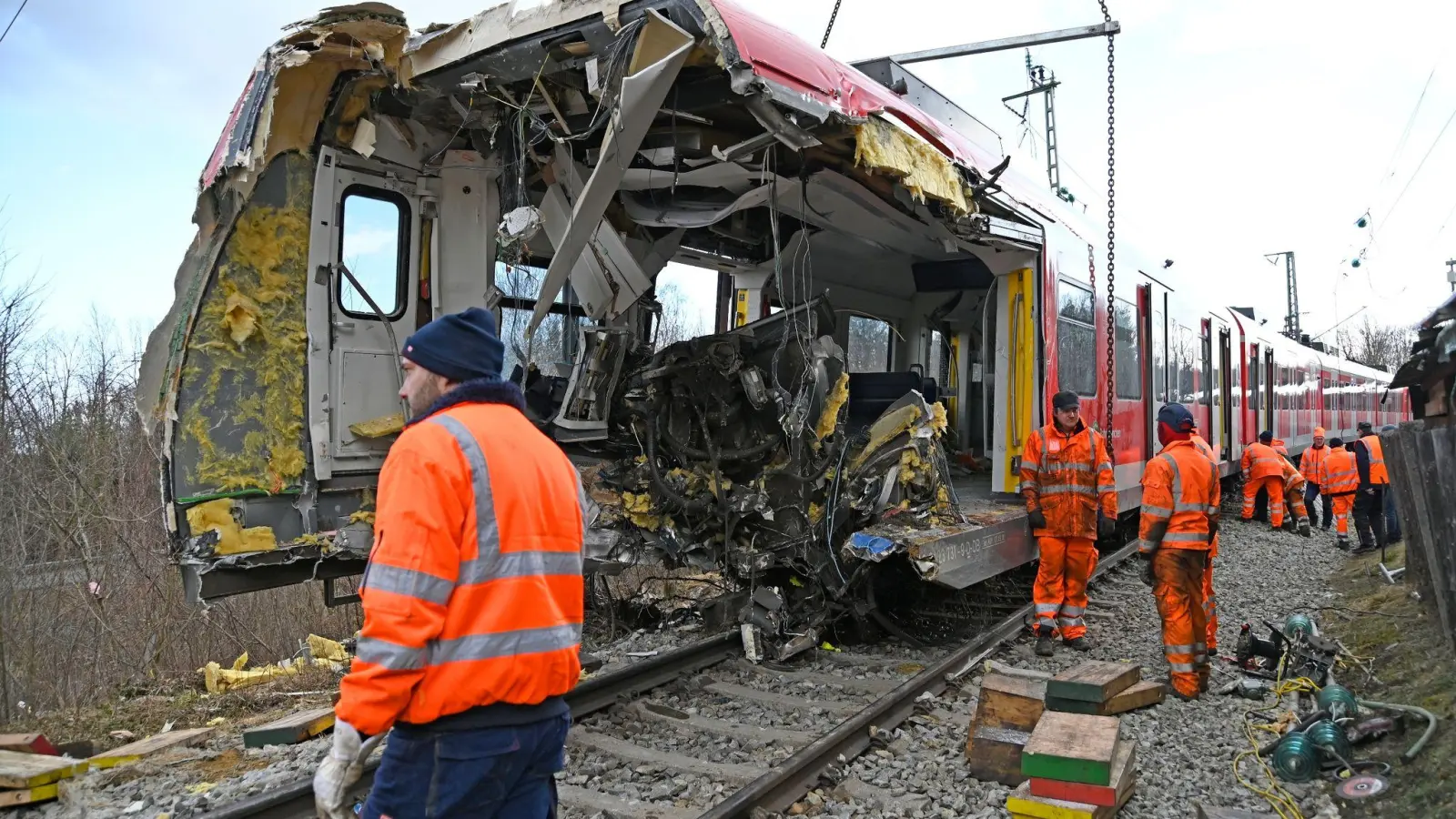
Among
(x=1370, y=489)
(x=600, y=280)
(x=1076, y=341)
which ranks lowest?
(x=1370, y=489)

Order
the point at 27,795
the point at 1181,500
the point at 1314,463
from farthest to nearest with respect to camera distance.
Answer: the point at 1314,463
the point at 1181,500
the point at 27,795

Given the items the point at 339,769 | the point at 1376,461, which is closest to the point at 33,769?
Result: the point at 339,769

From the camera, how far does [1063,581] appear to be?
6.73 metres

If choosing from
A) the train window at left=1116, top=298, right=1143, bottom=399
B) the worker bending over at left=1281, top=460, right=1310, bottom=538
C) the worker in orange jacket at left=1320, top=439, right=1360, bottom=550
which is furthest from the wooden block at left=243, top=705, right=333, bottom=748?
the worker bending over at left=1281, top=460, right=1310, bottom=538

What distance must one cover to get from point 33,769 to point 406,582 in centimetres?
319

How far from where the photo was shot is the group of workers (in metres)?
5.57

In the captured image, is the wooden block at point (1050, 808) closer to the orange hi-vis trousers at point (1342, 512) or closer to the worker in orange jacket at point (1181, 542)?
the worker in orange jacket at point (1181, 542)

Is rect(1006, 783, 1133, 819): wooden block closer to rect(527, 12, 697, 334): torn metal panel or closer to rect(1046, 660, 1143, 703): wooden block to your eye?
rect(1046, 660, 1143, 703): wooden block

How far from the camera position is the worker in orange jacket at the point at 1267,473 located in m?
13.9

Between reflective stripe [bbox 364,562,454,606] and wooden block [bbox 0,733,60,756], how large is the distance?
3.68m

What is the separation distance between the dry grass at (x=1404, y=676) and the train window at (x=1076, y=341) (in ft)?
8.85

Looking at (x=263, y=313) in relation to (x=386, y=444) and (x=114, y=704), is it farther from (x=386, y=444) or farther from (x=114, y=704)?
(x=114, y=704)

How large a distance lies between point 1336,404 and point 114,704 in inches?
1131

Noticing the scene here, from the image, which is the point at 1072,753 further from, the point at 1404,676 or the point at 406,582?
the point at 1404,676
